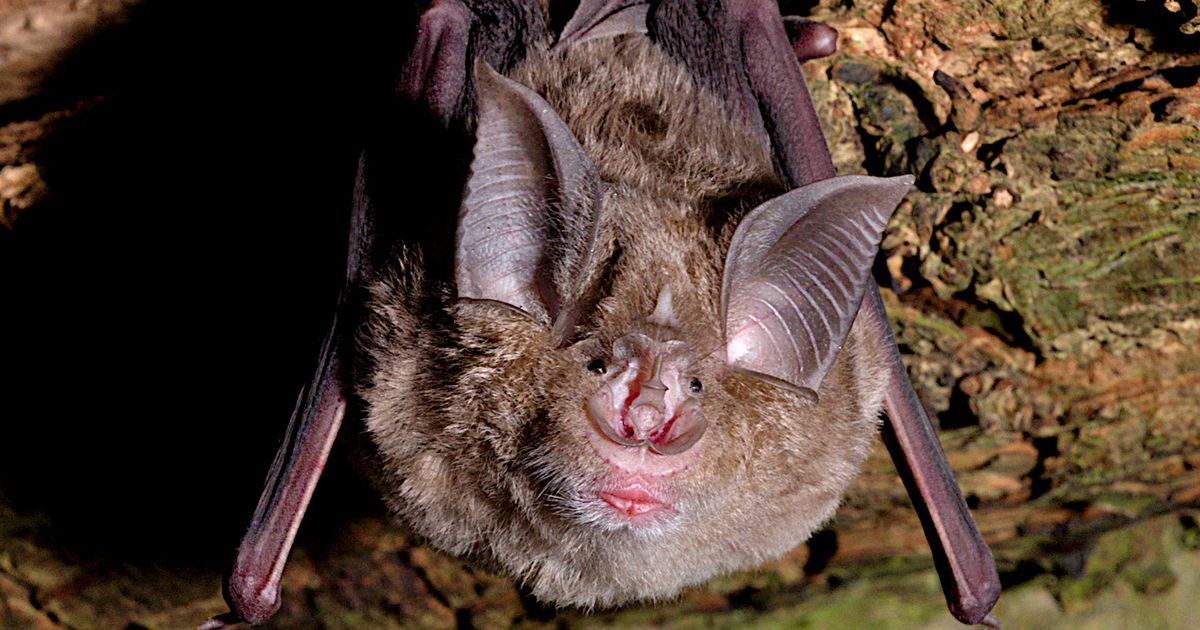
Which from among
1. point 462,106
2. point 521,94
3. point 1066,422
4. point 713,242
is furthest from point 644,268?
point 1066,422

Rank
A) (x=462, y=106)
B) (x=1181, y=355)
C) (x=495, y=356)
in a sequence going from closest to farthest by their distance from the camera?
(x=495, y=356), (x=462, y=106), (x=1181, y=355)

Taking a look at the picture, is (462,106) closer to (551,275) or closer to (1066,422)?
(551,275)

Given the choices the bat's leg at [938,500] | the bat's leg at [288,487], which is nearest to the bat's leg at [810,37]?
the bat's leg at [938,500]

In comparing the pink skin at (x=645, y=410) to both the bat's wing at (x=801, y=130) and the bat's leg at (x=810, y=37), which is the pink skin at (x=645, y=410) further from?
the bat's leg at (x=810, y=37)

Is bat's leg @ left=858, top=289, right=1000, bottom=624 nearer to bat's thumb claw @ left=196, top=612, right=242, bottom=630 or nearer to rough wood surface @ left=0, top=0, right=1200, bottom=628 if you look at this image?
rough wood surface @ left=0, top=0, right=1200, bottom=628

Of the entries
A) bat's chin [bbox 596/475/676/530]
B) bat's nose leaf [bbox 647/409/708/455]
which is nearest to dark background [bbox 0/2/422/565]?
bat's chin [bbox 596/475/676/530]

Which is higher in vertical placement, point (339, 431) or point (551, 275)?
point (551, 275)

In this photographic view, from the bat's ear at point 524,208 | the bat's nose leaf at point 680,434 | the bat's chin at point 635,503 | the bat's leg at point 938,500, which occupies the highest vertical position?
the bat's ear at point 524,208
